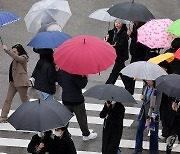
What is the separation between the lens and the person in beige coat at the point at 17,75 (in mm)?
9547

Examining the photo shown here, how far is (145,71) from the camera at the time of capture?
8352 millimetres

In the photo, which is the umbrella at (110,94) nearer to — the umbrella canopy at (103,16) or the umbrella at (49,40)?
the umbrella at (49,40)

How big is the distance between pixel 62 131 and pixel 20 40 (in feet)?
23.9

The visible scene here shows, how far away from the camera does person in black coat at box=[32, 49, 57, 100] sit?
9297 millimetres

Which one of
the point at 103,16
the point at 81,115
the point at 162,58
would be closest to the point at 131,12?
the point at 103,16

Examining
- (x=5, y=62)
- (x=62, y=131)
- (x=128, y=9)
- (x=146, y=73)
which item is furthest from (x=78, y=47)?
(x=5, y=62)

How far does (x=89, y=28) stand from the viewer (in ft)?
48.8

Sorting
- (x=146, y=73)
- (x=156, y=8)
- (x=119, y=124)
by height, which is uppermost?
(x=146, y=73)

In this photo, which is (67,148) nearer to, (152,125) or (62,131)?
(62,131)

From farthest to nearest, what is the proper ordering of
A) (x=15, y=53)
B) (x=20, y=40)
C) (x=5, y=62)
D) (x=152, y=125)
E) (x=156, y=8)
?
(x=156, y=8) < (x=20, y=40) < (x=5, y=62) < (x=15, y=53) < (x=152, y=125)

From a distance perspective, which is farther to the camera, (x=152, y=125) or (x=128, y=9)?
(x=128, y=9)

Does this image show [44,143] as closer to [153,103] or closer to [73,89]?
[73,89]

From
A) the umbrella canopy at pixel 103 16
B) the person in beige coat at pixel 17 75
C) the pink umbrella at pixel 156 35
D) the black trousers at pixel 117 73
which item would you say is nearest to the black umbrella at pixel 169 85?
the pink umbrella at pixel 156 35

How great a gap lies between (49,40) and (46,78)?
69cm
